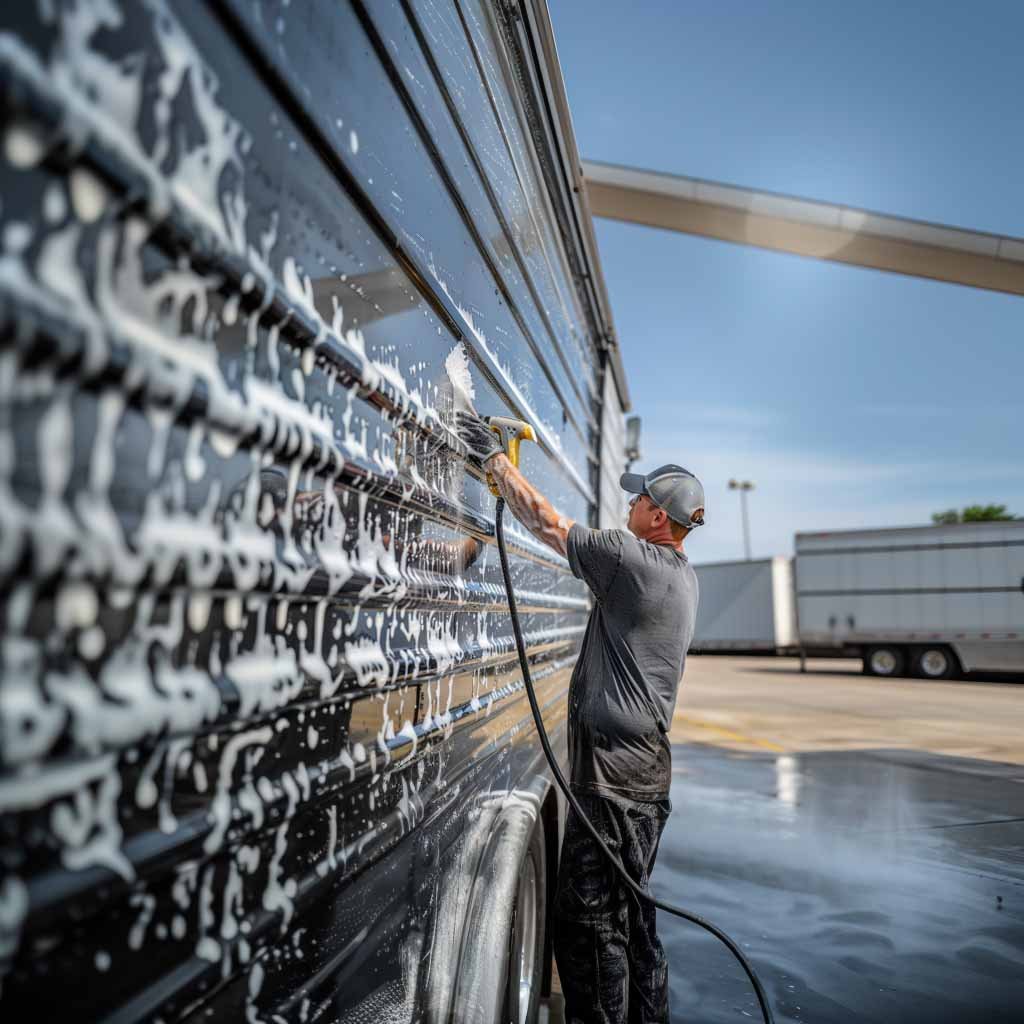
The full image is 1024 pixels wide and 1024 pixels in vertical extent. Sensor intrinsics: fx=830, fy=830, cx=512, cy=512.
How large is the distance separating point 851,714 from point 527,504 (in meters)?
11.7

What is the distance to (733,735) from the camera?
1000 centimetres

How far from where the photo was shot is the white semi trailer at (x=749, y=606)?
2506 cm

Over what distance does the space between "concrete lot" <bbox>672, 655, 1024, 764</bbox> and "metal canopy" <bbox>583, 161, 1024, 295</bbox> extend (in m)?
6.54

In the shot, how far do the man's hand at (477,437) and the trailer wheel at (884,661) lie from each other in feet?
67.1

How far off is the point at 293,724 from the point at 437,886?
0.81m

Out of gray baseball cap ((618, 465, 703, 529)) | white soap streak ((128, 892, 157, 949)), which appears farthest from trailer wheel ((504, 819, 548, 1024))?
A: white soap streak ((128, 892, 157, 949))

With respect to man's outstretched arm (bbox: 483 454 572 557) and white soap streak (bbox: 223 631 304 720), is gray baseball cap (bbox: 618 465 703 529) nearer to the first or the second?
man's outstretched arm (bbox: 483 454 572 557)

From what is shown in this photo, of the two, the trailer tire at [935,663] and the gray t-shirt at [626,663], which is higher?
the gray t-shirt at [626,663]

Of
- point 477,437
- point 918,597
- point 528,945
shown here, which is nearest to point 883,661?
point 918,597

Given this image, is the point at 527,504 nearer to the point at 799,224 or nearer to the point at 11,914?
the point at 11,914

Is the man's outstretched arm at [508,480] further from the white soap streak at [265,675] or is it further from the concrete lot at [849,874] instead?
the concrete lot at [849,874]

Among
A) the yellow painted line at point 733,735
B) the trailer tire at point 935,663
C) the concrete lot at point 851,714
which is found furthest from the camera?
the trailer tire at point 935,663

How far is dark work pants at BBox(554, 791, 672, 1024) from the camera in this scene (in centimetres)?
245

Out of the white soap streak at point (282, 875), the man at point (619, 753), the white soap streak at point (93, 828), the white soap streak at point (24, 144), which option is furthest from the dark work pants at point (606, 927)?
the white soap streak at point (24, 144)
